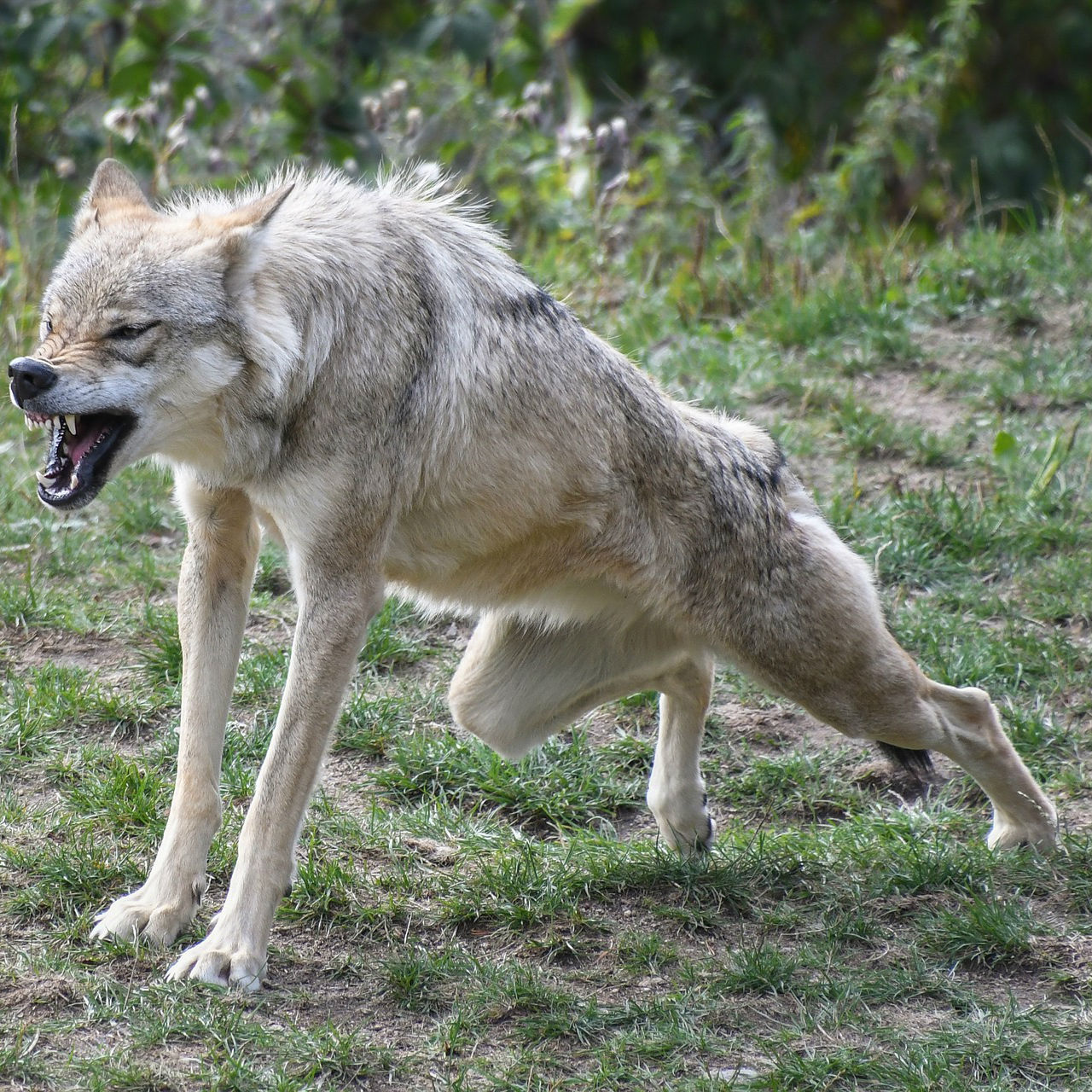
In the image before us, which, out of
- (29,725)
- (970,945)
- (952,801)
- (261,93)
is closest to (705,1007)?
(970,945)

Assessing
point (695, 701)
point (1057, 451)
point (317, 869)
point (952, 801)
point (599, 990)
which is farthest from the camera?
point (1057, 451)

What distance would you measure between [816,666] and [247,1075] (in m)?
2.15

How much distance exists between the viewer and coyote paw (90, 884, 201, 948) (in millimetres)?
4031

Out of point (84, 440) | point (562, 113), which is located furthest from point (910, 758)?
point (562, 113)

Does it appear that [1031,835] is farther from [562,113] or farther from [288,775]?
[562,113]

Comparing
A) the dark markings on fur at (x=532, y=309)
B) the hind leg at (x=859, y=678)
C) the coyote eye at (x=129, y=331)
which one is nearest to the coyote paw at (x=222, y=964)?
the coyote eye at (x=129, y=331)

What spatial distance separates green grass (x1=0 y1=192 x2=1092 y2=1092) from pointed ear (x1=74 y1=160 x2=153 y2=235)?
1893mm

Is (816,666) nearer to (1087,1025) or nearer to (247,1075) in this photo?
(1087,1025)

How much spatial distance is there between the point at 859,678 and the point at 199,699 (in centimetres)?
213

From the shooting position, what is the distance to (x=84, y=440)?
3.83 meters

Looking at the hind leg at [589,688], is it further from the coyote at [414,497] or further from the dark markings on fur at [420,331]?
the dark markings on fur at [420,331]

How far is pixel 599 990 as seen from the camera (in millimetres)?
4082

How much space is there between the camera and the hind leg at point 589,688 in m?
4.79

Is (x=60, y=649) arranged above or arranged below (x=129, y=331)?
below
